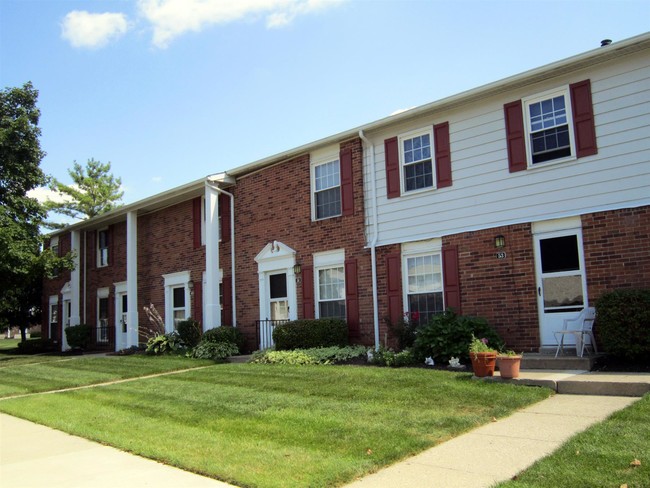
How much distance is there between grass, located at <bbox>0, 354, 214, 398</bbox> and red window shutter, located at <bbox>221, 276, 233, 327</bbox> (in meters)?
1.96

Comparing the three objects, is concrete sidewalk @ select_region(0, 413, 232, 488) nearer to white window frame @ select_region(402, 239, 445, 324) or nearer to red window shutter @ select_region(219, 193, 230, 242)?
white window frame @ select_region(402, 239, 445, 324)

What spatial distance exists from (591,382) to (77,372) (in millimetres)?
11000

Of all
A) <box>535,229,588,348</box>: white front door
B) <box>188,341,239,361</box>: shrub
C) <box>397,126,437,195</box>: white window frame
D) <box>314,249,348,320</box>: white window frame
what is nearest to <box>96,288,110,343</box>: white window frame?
<box>188,341,239,361</box>: shrub

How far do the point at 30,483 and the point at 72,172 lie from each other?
36979mm

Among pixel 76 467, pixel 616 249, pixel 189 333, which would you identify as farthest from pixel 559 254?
pixel 189 333

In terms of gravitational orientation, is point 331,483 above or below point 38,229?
below

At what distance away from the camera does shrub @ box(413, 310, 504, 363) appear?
385 inches

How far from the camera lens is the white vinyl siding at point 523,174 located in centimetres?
939

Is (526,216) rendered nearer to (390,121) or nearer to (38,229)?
(390,121)

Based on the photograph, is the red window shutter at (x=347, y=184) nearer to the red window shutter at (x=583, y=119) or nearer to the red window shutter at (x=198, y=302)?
the red window shutter at (x=583, y=119)

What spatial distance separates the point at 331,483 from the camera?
4.45 m

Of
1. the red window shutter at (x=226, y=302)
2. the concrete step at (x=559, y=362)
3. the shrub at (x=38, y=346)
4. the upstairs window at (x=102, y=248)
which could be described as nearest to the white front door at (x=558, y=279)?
the concrete step at (x=559, y=362)

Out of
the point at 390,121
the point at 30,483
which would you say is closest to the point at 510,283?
the point at 390,121

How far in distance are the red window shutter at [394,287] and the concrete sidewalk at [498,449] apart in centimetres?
548
